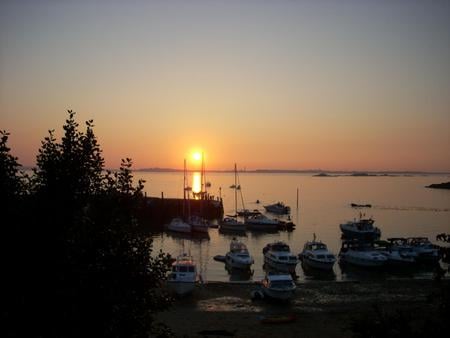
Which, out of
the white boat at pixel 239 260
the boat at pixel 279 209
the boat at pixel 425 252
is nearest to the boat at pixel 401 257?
the boat at pixel 425 252

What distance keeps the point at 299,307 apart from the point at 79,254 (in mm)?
26765

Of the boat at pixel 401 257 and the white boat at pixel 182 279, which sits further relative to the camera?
the boat at pixel 401 257

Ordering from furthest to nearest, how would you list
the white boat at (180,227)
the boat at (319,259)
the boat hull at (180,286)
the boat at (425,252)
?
the white boat at (180,227) → the boat at (425,252) → the boat at (319,259) → the boat hull at (180,286)

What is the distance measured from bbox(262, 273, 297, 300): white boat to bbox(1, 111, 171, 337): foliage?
24735 mm

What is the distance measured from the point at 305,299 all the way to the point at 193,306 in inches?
327

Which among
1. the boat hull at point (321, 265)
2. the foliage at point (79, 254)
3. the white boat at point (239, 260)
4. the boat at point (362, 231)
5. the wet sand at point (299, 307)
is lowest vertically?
the wet sand at point (299, 307)

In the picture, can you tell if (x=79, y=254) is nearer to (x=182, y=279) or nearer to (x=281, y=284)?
(x=281, y=284)

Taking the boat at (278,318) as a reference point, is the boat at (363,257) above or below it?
above

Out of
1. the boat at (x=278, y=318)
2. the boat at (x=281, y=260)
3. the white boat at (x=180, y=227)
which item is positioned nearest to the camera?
the boat at (x=278, y=318)

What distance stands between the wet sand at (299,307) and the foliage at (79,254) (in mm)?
16838

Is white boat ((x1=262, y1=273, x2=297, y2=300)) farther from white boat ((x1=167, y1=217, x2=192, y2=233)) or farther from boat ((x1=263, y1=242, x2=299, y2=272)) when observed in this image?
white boat ((x1=167, y1=217, x2=192, y2=233))

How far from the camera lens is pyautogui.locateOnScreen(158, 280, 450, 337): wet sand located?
85.0 feet

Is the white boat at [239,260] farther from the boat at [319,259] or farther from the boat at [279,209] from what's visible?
the boat at [279,209]

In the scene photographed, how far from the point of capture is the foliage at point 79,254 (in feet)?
21.2
